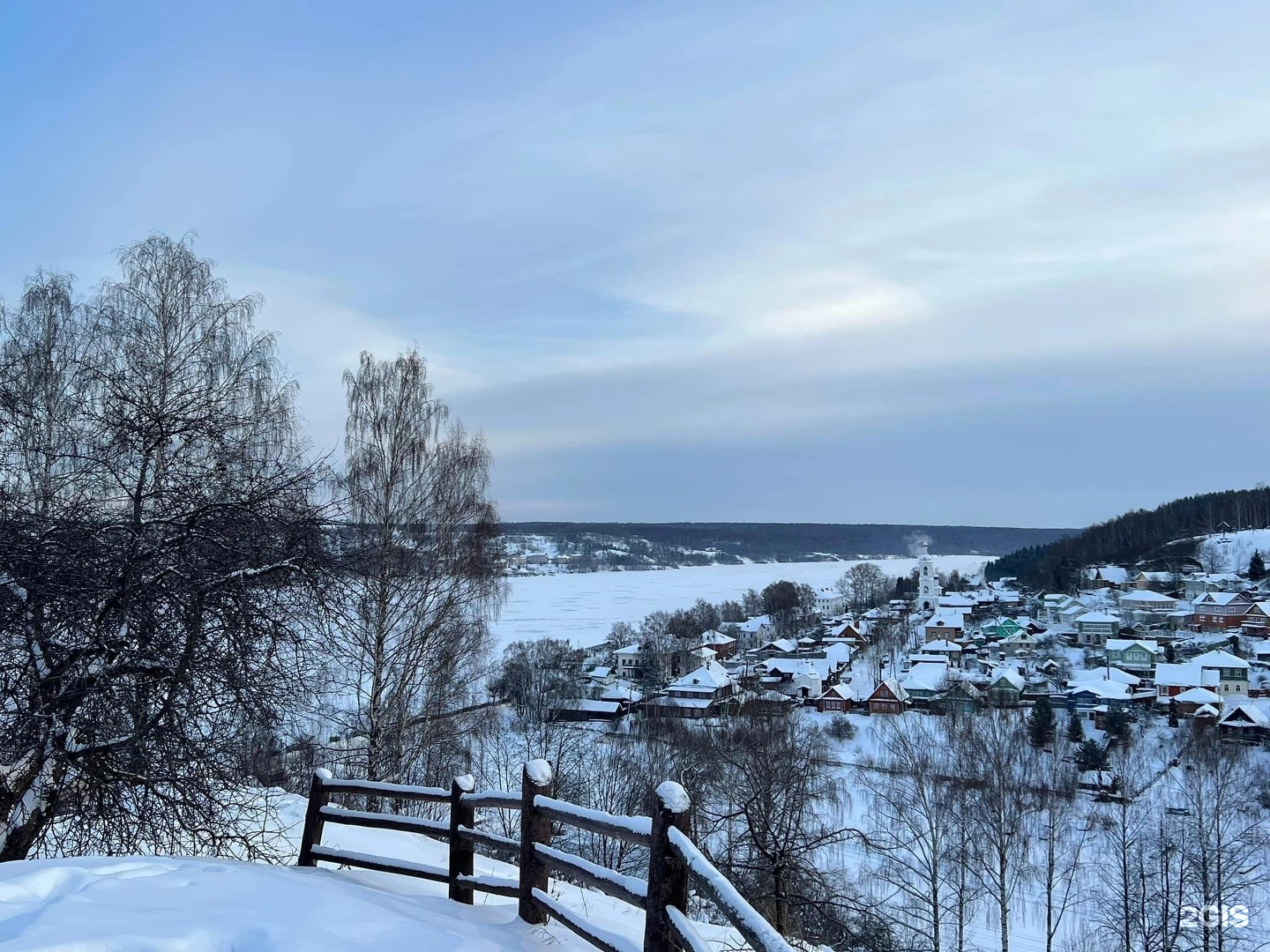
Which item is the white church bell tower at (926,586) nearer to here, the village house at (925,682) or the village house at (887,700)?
the village house at (925,682)

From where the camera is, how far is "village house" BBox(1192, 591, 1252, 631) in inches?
2896

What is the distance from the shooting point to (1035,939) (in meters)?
22.1

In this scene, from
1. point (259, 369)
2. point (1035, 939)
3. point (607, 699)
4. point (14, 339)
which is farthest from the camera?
point (607, 699)

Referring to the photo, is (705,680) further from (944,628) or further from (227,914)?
(227,914)

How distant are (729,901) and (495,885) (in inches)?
114

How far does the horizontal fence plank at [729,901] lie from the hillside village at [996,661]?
93.1ft

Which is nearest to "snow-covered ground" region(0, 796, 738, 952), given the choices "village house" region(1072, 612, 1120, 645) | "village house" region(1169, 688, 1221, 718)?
"village house" region(1169, 688, 1221, 718)

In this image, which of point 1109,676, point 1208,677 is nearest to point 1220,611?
point 1109,676

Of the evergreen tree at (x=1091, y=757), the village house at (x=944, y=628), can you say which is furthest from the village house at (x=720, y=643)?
the evergreen tree at (x=1091, y=757)

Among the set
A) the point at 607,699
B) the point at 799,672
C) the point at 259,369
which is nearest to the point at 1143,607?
the point at 799,672

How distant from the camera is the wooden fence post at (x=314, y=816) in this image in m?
6.78

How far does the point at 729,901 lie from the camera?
3.11 metres

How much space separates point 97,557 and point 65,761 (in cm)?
153

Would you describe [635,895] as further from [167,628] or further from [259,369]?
[259,369]
